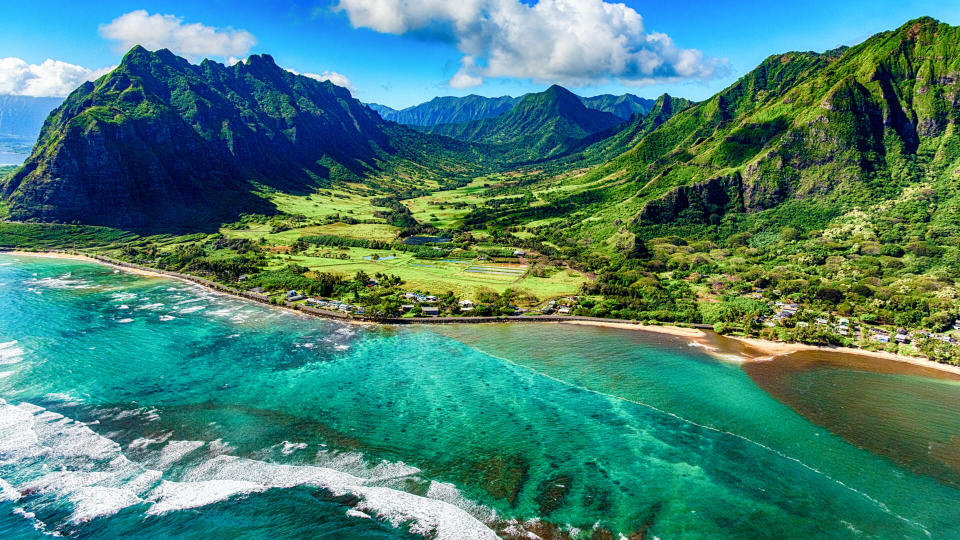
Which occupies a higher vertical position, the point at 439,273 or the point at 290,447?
the point at 439,273

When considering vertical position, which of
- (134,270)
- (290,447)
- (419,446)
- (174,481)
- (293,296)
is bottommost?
(174,481)

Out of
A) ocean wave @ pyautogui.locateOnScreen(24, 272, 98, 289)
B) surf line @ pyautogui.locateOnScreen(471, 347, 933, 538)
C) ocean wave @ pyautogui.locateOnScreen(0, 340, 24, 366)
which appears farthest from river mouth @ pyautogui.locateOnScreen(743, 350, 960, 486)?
ocean wave @ pyautogui.locateOnScreen(24, 272, 98, 289)

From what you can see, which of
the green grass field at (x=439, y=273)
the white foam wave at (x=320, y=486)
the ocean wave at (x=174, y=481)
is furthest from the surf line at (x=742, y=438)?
the green grass field at (x=439, y=273)

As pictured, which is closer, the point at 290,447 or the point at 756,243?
the point at 290,447

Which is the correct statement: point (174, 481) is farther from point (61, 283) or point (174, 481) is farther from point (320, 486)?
point (61, 283)

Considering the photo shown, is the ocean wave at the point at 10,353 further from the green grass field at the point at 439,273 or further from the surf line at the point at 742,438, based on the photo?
the surf line at the point at 742,438

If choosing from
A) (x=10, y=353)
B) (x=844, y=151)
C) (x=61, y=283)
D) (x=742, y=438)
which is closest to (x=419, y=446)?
(x=742, y=438)
